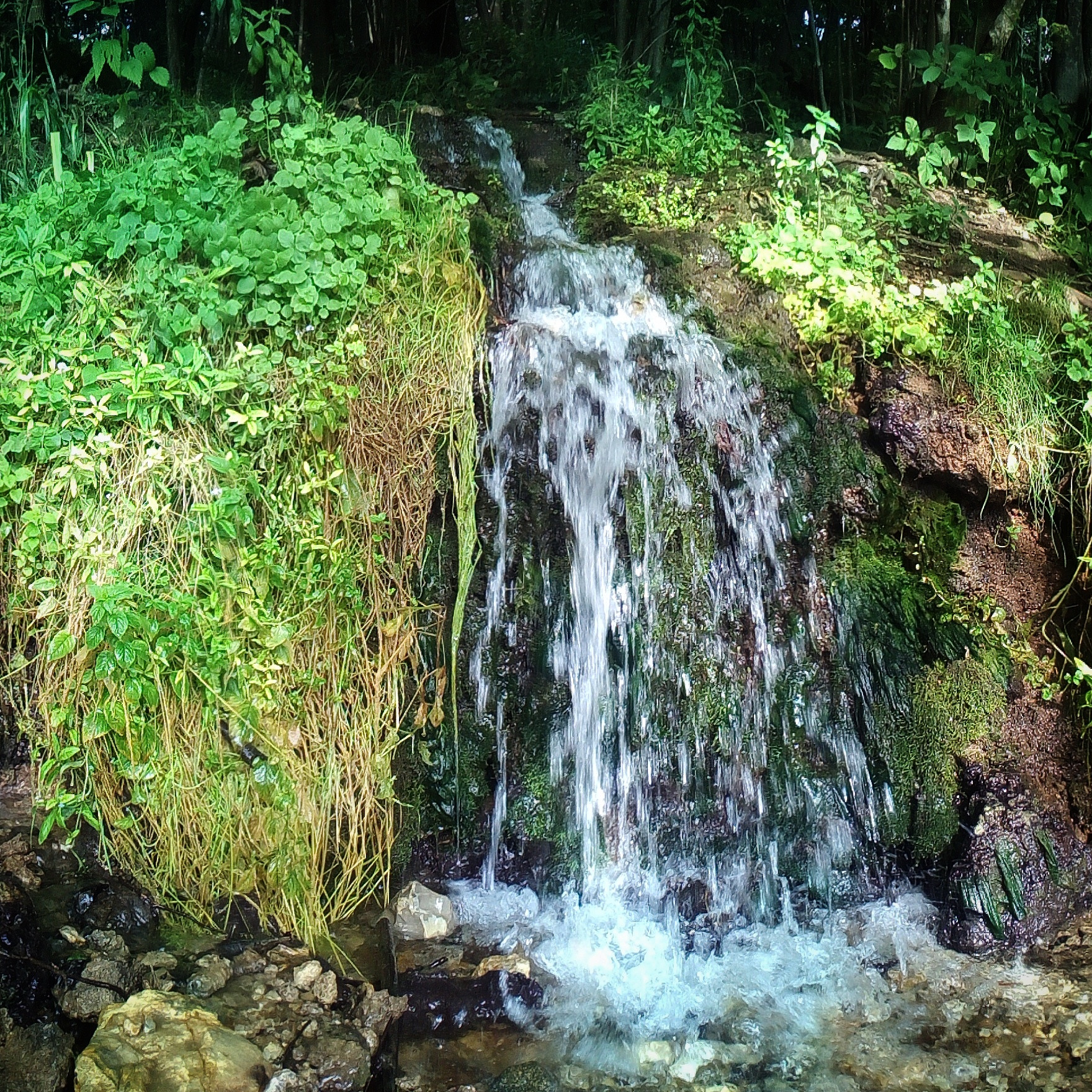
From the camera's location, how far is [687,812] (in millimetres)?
3410

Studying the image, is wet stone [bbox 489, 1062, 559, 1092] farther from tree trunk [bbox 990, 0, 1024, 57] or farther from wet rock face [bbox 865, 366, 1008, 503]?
tree trunk [bbox 990, 0, 1024, 57]

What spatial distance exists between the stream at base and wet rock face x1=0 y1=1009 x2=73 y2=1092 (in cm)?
89

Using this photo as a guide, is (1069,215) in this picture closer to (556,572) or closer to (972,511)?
(972,511)

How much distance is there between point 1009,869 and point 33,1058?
308cm

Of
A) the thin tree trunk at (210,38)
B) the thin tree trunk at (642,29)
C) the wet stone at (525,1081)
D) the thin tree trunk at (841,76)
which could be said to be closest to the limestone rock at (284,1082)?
the wet stone at (525,1081)

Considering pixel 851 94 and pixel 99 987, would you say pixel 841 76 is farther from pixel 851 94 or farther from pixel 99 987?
pixel 99 987

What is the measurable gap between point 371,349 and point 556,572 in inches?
41.9

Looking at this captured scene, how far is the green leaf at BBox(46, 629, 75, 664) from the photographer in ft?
9.23

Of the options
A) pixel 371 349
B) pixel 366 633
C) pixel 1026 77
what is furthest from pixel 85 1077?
pixel 1026 77

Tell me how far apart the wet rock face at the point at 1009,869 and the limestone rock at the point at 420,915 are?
1749 millimetres

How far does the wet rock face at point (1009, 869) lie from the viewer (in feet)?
10.7

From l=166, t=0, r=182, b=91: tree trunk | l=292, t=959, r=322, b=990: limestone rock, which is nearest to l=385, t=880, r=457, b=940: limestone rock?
l=292, t=959, r=322, b=990: limestone rock

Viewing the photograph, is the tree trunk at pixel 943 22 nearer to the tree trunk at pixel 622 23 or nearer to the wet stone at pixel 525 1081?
the tree trunk at pixel 622 23

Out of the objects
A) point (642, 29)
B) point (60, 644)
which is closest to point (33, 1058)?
point (60, 644)
